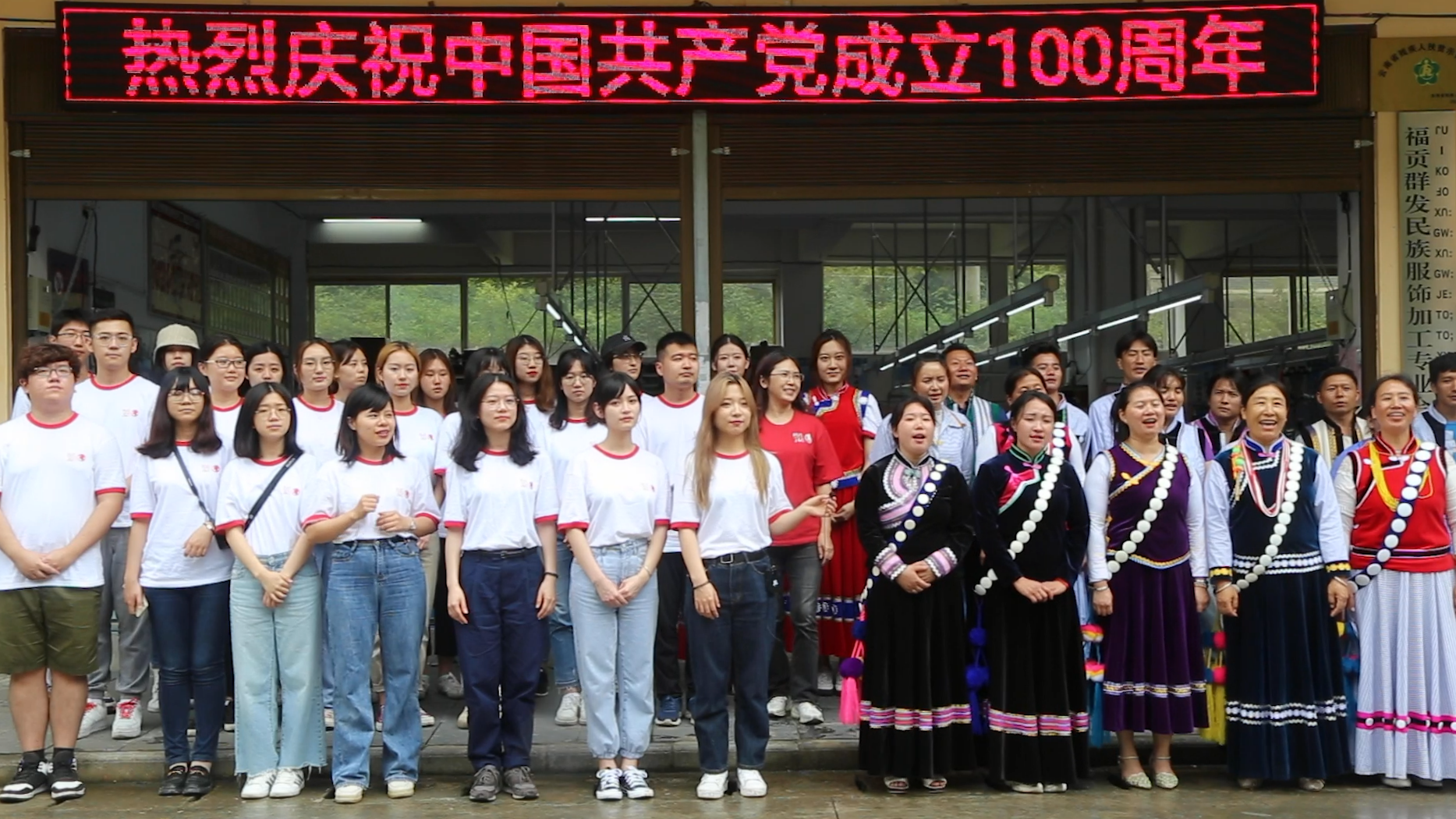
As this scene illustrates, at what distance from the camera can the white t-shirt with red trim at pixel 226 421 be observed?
20.5 feet

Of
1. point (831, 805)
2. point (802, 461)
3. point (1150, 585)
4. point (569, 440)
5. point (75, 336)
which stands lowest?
point (831, 805)

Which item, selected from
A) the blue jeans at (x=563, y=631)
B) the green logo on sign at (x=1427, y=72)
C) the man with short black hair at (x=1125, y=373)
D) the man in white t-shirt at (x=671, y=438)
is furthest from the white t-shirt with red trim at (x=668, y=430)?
the green logo on sign at (x=1427, y=72)

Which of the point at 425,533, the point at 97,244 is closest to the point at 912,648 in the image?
the point at 425,533

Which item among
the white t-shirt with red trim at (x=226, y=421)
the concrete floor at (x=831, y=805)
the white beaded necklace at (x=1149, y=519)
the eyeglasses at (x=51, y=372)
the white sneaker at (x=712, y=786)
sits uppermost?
the eyeglasses at (x=51, y=372)

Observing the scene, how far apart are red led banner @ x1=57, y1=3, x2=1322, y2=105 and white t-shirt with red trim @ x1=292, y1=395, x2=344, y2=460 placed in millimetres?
1897

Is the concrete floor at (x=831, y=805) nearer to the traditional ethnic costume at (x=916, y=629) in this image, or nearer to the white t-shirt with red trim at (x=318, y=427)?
the traditional ethnic costume at (x=916, y=629)

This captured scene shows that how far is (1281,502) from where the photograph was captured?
6012 millimetres

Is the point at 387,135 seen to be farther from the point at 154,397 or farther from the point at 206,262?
the point at 206,262

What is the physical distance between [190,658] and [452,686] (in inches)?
61.6

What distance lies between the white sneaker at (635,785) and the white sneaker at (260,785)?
1408mm

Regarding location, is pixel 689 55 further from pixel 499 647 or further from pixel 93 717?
pixel 93 717

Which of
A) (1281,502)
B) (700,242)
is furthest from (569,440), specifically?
(1281,502)

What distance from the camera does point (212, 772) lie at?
20.3 ft

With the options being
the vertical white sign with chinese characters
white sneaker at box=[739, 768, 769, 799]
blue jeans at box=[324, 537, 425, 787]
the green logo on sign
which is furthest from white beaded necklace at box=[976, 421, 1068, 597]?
the green logo on sign
